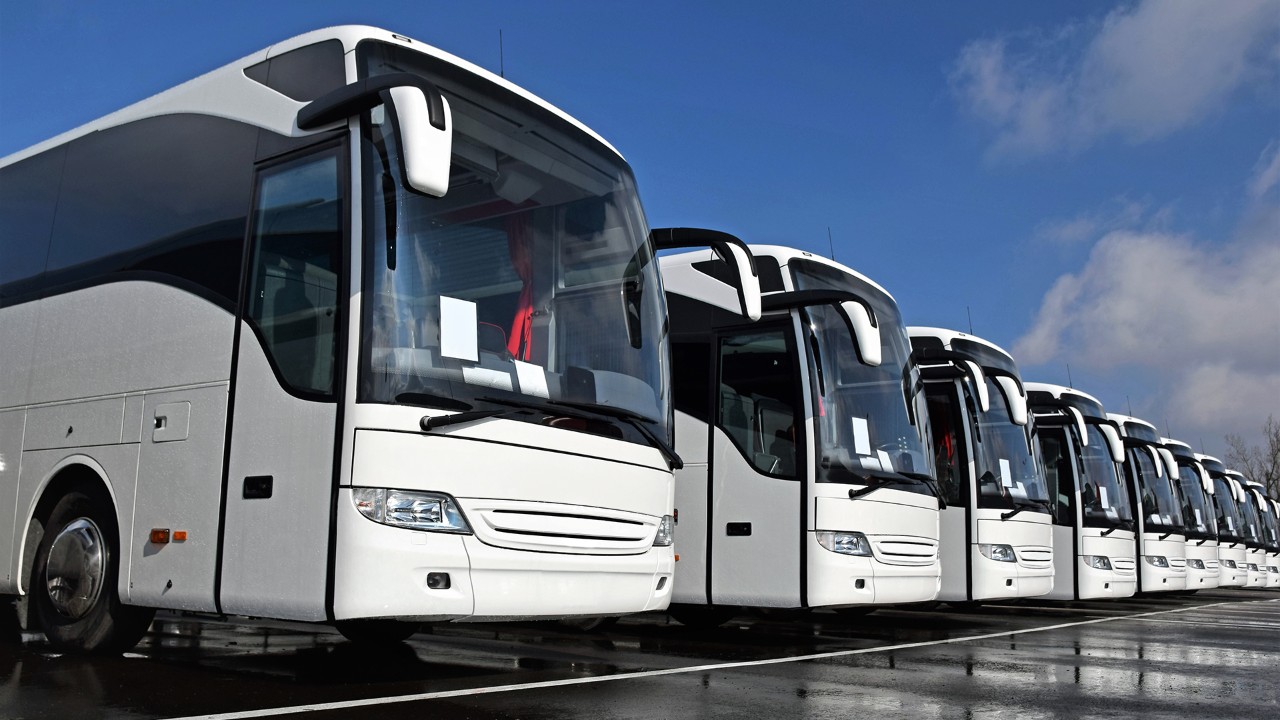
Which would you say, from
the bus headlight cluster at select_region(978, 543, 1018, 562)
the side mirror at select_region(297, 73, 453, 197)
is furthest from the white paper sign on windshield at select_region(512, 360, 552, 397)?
the bus headlight cluster at select_region(978, 543, 1018, 562)

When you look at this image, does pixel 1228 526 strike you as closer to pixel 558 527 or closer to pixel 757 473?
pixel 757 473

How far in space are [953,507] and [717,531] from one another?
4.04m

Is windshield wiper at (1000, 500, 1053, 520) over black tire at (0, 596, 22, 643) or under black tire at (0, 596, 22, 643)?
over

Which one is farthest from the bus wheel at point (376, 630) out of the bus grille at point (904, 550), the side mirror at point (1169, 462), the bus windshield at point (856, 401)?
the side mirror at point (1169, 462)

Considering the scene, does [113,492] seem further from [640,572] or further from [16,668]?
[640,572]

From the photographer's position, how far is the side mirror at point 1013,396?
12.1 meters

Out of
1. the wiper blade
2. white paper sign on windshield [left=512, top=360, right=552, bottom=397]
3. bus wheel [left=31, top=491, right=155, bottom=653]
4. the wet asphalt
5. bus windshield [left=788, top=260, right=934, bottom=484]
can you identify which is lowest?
the wet asphalt

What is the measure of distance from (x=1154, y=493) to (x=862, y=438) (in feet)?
38.6

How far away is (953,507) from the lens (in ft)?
41.5

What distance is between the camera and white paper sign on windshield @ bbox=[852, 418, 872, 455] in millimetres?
9734

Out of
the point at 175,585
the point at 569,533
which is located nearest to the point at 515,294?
the point at 569,533

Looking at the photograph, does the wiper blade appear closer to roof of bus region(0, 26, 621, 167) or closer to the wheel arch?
roof of bus region(0, 26, 621, 167)

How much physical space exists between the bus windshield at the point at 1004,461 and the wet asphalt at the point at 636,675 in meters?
2.19

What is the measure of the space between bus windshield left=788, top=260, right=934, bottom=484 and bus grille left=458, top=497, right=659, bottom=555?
123 inches
